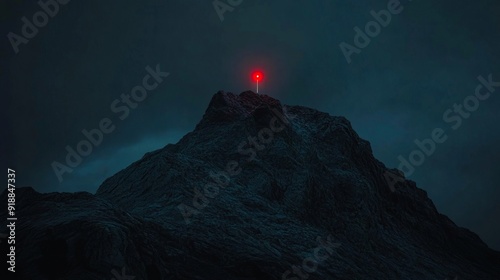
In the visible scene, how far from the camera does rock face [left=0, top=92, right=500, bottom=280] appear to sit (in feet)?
90.2

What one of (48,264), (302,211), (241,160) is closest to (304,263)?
(302,211)

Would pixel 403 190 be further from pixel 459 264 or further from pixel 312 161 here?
pixel 312 161

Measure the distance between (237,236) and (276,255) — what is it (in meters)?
3.29

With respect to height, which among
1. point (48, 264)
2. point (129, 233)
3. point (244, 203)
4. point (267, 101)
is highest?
point (267, 101)

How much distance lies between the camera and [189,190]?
42.9 m

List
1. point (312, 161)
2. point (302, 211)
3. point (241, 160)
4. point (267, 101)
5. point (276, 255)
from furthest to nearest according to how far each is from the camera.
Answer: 1. point (267, 101)
2. point (312, 161)
3. point (241, 160)
4. point (302, 211)
5. point (276, 255)

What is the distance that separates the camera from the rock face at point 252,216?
90.2 feet

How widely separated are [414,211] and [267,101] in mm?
26844

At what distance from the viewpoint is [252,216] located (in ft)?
145

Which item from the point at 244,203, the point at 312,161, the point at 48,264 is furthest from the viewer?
the point at 312,161

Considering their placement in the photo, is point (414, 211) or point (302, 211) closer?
point (302, 211)

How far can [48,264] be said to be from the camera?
2608 centimetres

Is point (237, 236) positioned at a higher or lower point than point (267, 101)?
lower

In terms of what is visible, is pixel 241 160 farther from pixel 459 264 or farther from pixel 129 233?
pixel 459 264
